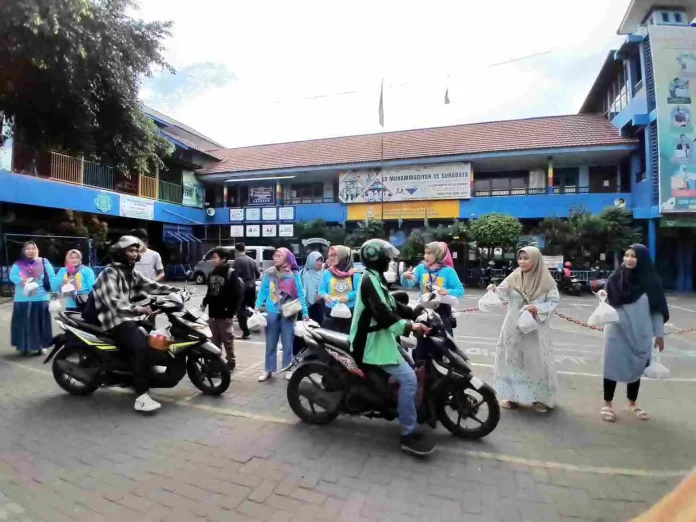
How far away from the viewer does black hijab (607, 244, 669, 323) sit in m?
3.70

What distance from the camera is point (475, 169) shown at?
20875 mm

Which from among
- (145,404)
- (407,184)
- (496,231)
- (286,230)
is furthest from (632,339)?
(286,230)

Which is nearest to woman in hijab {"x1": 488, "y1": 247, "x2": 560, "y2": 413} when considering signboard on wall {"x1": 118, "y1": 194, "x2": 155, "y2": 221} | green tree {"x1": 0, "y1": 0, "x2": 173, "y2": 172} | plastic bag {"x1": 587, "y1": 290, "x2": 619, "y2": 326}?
plastic bag {"x1": 587, "y1": 290, "x2": 619, "y2": 326}

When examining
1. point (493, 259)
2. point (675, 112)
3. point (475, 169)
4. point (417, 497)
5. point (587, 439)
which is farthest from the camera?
point (475, 169)

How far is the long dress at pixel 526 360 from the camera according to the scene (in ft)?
12.8

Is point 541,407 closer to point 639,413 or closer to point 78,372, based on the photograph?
point 639,413

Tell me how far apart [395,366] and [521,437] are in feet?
4.18

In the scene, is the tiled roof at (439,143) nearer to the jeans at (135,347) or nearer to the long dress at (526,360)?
the long dress at (526,360)

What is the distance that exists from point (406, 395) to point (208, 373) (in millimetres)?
2269

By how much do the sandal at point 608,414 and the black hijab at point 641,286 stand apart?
0.94 metres

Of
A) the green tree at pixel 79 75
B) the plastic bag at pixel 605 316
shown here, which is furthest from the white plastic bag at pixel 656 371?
the green tree at pixel 79 75

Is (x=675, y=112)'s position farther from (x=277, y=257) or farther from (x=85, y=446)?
(x=85, y=446)

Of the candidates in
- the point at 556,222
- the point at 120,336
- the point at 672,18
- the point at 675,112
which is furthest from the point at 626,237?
the point at 120,336

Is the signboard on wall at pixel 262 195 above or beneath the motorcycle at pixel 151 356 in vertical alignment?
above
